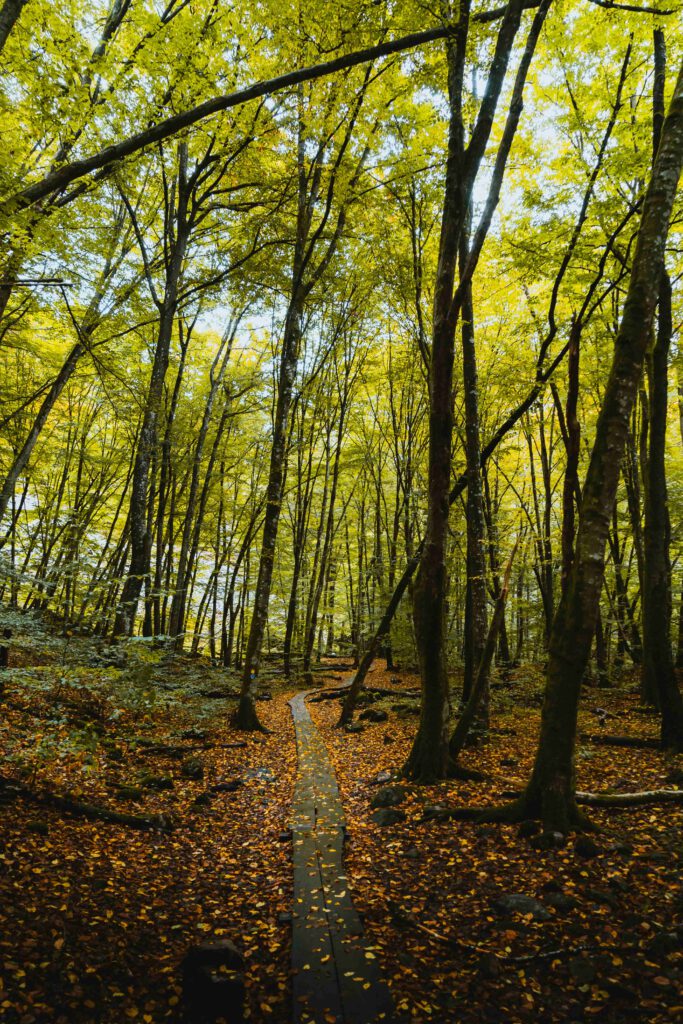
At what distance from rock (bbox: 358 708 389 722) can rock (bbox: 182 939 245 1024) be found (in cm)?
804

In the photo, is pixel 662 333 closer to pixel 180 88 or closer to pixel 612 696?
pixel 180 88

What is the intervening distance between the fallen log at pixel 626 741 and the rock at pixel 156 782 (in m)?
6.37

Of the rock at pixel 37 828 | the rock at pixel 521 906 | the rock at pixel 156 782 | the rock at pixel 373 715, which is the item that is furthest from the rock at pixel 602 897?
the rock at pixel 373 715

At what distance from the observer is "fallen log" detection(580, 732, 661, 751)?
7200 millimetres

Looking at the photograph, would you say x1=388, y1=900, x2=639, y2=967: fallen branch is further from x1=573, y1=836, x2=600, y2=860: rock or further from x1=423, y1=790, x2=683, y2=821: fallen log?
x1=423, y1=790, x2=683, y2=821: fallen log

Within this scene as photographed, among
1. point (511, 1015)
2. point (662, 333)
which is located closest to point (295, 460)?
point (662, 333)

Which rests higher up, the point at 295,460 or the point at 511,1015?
the point at 295,460

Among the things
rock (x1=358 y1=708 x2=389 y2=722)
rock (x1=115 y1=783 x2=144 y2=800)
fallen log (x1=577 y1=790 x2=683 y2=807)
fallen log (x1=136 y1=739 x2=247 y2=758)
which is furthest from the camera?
rock (x1=358 y1=708 x2=389 y2=722)

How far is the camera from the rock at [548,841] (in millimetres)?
4223

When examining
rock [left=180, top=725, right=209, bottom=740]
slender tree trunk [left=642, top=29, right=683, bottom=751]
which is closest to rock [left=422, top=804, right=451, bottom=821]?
slender tree trunk [left=642, top=29, right=683, bottom=751]

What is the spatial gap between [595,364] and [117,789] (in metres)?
14.9

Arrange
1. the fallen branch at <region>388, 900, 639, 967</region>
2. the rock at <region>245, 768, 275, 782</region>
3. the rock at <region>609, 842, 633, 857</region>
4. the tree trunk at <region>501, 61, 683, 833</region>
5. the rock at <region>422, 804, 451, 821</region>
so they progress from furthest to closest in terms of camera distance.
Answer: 1. the rock at <region>245, 768, 275, 782</region>
2. the rock at <region>422, 804, 451, 821</region>
3. the tree trunk at <region>501, 61, 683, 833</region>
4. the rock at <region>609, 842, 633, 857</region>
5. the fallen branch at <region>388, 900, 639, 967</region>

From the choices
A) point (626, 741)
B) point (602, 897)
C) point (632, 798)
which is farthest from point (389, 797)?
point (626, 741)

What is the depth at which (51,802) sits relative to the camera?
195 inches
